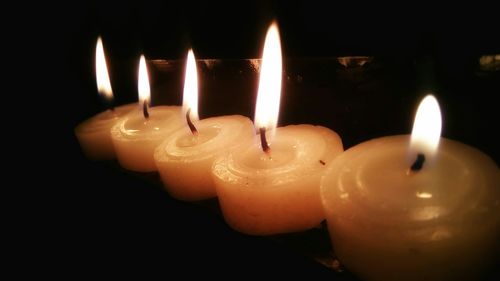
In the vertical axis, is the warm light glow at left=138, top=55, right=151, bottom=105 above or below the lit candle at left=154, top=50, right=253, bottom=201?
above

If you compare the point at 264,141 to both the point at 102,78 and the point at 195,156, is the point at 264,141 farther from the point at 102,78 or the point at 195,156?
the point at 102,78

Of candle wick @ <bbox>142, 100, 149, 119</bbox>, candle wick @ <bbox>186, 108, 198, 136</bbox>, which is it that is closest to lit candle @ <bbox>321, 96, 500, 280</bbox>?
candle wick @ <bbox>186, 108, 198, 136</bbox>

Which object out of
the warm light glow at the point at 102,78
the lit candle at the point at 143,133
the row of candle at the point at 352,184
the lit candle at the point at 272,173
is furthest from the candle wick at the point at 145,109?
the lit candle at the point at 272,173

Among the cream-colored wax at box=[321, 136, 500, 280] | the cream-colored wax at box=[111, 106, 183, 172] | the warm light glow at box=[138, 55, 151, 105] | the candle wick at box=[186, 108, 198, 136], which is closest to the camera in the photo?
the cream-colored wax at box=[321, 136, 500, 280]

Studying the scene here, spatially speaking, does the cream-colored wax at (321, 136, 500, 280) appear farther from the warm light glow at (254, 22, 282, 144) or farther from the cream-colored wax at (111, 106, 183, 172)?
the cream-colored wax at (111, 106, 183, 172)

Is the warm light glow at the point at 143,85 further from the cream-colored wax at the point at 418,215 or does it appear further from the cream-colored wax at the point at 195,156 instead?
the cream-colored wax at the point at 418,215

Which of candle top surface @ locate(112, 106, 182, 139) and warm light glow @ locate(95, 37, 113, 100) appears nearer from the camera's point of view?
candle top surface @ locate(112, 106, 182, 139)
